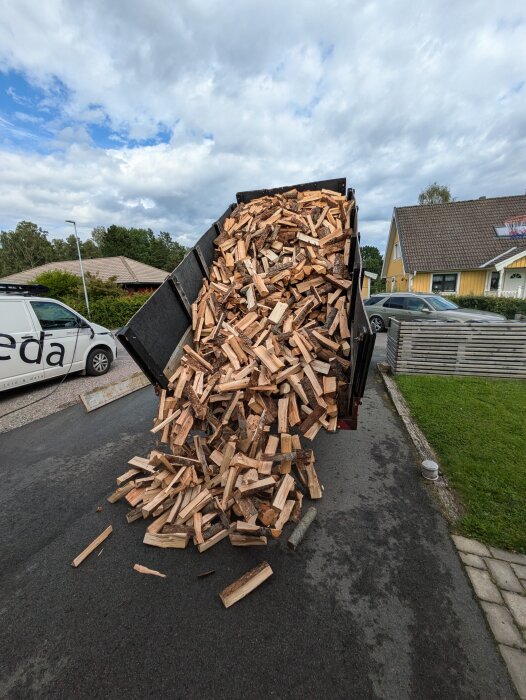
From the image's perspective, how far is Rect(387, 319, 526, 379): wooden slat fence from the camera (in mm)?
6281

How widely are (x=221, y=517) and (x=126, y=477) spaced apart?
1.35m

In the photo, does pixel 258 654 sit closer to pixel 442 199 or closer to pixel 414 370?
pixel 414 370

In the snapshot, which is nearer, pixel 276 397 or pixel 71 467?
pixel 276 397

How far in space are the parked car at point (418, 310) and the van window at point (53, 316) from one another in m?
7.87

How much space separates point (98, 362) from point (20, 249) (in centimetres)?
6087

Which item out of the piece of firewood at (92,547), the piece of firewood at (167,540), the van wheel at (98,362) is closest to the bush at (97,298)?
the van wheel at (98,362)

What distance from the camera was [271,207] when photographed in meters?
4.76

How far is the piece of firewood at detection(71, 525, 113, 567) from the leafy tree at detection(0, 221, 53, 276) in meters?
64.5

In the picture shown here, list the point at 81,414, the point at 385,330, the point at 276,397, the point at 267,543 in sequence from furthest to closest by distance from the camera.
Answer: the point at 385,330 < the point at 81,414 < the point at 276,397 < the point at 267,543

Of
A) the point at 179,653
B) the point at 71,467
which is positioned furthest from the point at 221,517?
the point at 71,467

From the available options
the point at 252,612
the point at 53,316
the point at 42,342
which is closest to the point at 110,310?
the point at 53,316

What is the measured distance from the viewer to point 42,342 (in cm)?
626

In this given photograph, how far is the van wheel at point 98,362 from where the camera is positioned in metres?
7.42

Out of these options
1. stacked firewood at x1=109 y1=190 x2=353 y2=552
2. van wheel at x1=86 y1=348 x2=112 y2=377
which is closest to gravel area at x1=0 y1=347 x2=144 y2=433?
van wheel at x1=86 y1=348 x2=112 y2=377
